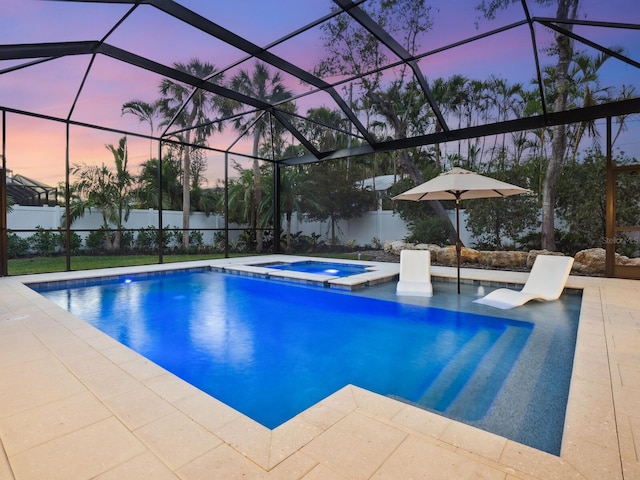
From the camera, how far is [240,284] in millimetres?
8336

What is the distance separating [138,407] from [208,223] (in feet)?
50.6

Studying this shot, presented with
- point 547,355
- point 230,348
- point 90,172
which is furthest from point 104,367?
point 90,172

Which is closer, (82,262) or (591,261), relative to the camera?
(591,261)

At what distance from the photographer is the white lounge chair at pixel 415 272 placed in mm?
7059

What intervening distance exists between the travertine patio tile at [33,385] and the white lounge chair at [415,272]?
5419mm

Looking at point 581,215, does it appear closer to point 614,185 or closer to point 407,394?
point 614,185

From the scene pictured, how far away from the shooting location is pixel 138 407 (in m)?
2.34

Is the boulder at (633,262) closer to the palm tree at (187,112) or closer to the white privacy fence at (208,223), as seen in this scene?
the white privacy fence at (208,223)

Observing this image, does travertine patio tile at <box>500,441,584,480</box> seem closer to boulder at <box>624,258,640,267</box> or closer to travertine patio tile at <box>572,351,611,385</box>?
travertine patio tile at <box>572,351,611,385</box>

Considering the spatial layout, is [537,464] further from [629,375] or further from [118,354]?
[118,354]

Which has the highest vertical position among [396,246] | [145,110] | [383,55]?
[145,110]

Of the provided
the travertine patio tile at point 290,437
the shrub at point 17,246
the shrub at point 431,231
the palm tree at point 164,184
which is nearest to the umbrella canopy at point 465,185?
the travertine patio tile at point 290,437

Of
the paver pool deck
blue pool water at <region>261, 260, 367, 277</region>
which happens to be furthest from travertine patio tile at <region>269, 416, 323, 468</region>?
blue pool water at <region>261, 260, 367, 277</region>

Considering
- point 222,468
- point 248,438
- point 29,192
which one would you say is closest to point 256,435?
point 248,438
